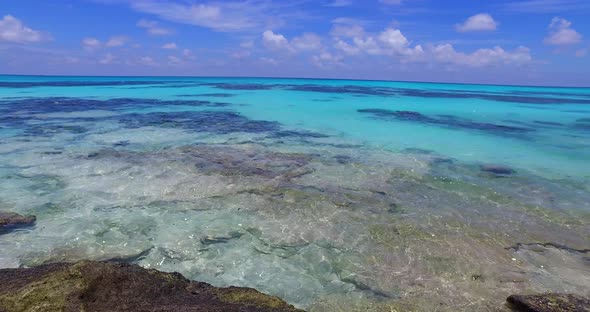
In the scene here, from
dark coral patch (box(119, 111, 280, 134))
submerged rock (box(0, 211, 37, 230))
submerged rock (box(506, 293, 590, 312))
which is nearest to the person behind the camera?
submerged rock (box(506, 293, 590, 312))

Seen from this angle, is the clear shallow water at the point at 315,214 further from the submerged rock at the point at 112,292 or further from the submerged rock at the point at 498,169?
the submerged rock at the point at 112,292

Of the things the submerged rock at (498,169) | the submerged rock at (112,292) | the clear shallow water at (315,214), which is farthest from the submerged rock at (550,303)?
the submerged rock at (498,169)

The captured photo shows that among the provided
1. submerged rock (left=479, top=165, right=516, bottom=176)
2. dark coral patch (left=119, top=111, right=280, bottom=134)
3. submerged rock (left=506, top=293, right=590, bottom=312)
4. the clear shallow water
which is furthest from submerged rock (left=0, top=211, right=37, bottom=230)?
submerged rock (left=479, top=165, right=516, bottom=176)

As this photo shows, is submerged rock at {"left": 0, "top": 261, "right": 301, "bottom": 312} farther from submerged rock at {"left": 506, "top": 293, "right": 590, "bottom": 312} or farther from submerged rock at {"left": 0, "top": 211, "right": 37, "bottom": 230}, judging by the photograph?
submerged rock at {"left": 506, "top": 293, "right": 590, "bottom": 312}

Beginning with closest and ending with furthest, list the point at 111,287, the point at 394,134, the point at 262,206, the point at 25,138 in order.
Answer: the point at 111,287 < the point at 262,206 < the point at 25,138 < the point at 394,134

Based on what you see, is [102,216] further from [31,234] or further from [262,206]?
[262,206]

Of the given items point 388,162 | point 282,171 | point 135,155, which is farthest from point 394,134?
point 135,155
